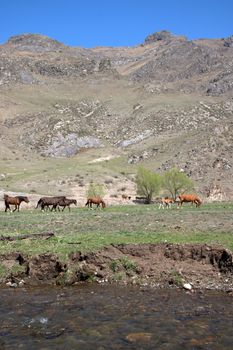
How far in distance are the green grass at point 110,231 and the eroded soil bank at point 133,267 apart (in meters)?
0.70

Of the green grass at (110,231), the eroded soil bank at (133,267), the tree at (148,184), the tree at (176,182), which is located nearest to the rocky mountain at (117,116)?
the tree at (176,182)

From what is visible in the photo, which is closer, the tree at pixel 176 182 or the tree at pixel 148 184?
the tree at pixel 148 184

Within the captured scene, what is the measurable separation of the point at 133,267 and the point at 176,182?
44384mm

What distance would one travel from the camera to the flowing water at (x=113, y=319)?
12.3 meters

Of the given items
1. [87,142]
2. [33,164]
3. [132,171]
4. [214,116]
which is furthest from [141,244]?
[214,116]

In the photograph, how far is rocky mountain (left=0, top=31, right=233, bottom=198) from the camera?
87.4 m

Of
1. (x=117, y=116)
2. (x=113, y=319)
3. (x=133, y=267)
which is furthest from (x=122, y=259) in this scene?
(x=117, y=116)

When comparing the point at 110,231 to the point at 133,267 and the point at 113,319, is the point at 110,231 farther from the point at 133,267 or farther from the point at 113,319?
the point at 113,319

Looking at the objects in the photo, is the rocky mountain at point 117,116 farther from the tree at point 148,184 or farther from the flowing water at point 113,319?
the flowing water at point 113,319

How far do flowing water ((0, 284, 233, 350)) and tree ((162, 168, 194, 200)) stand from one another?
45471 mm

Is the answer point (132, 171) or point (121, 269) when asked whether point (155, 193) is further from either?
point (121, 269)

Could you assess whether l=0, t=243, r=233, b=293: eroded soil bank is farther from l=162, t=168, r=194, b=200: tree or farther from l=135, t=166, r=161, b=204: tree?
l=162, t=168, r=194, b=200: tree

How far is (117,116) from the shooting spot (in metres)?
128

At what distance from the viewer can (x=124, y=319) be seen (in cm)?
1421
